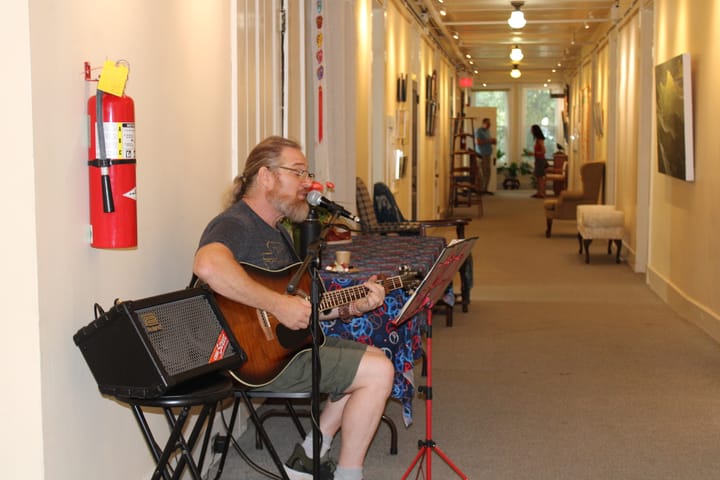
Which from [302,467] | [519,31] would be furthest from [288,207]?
[519,31]

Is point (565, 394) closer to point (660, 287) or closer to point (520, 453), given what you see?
point (520, 453)

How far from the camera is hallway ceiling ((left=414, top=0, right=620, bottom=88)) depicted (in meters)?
12.1

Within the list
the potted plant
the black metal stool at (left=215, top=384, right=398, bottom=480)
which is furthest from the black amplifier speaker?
the potted plant

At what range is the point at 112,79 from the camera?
2535 mm

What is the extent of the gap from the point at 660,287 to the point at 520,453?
454 centimetres

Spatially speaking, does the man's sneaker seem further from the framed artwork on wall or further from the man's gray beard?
the framed artwork on wall

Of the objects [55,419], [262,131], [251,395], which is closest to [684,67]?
[262,131]

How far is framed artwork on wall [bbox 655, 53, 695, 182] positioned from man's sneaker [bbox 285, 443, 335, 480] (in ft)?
14.6

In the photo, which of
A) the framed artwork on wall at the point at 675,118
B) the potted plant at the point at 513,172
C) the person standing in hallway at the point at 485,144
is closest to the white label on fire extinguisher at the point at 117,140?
the framed artwork on wall at the point at 675,118

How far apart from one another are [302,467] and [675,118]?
492cm

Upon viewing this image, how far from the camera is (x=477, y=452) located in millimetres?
4059

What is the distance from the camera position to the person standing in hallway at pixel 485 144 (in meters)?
21.8

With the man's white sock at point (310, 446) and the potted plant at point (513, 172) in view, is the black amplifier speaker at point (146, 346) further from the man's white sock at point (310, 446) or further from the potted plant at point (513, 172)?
the potted plant at point (513, 172)

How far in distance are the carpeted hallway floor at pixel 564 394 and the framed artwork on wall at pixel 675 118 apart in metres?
1.15
